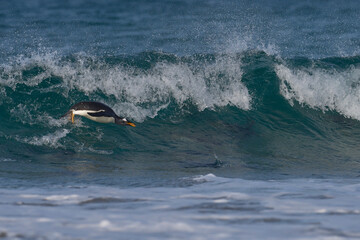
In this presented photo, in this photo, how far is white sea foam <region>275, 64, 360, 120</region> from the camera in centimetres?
1116

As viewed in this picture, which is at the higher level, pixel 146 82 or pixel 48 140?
pixel 146 82

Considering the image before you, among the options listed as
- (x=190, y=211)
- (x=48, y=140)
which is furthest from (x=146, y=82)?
(x=190, y=211)

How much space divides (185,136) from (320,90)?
384 cm

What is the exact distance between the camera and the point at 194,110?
1027 cm

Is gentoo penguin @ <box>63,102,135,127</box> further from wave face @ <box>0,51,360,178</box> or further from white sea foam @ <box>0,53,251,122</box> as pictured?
white sea foam @ <box>0,53,251,122</box>

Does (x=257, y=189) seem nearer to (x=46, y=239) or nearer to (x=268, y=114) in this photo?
(x=46, y=239)

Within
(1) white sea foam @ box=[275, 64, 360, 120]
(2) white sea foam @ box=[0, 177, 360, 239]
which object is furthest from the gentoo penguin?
(1) white sea foam @ box=[275, 64, 360, 120]

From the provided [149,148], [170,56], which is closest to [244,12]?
[170,56]

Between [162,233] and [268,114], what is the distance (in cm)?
686

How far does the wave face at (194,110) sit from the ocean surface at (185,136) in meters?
0.03

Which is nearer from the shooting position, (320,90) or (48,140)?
(48,140)

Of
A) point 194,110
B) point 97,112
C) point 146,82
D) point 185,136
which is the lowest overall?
point 185,136

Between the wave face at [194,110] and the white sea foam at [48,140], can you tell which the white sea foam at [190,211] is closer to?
the wave face at [194,110]

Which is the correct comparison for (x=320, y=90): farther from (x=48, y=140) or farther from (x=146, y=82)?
(x=48, y=140)
